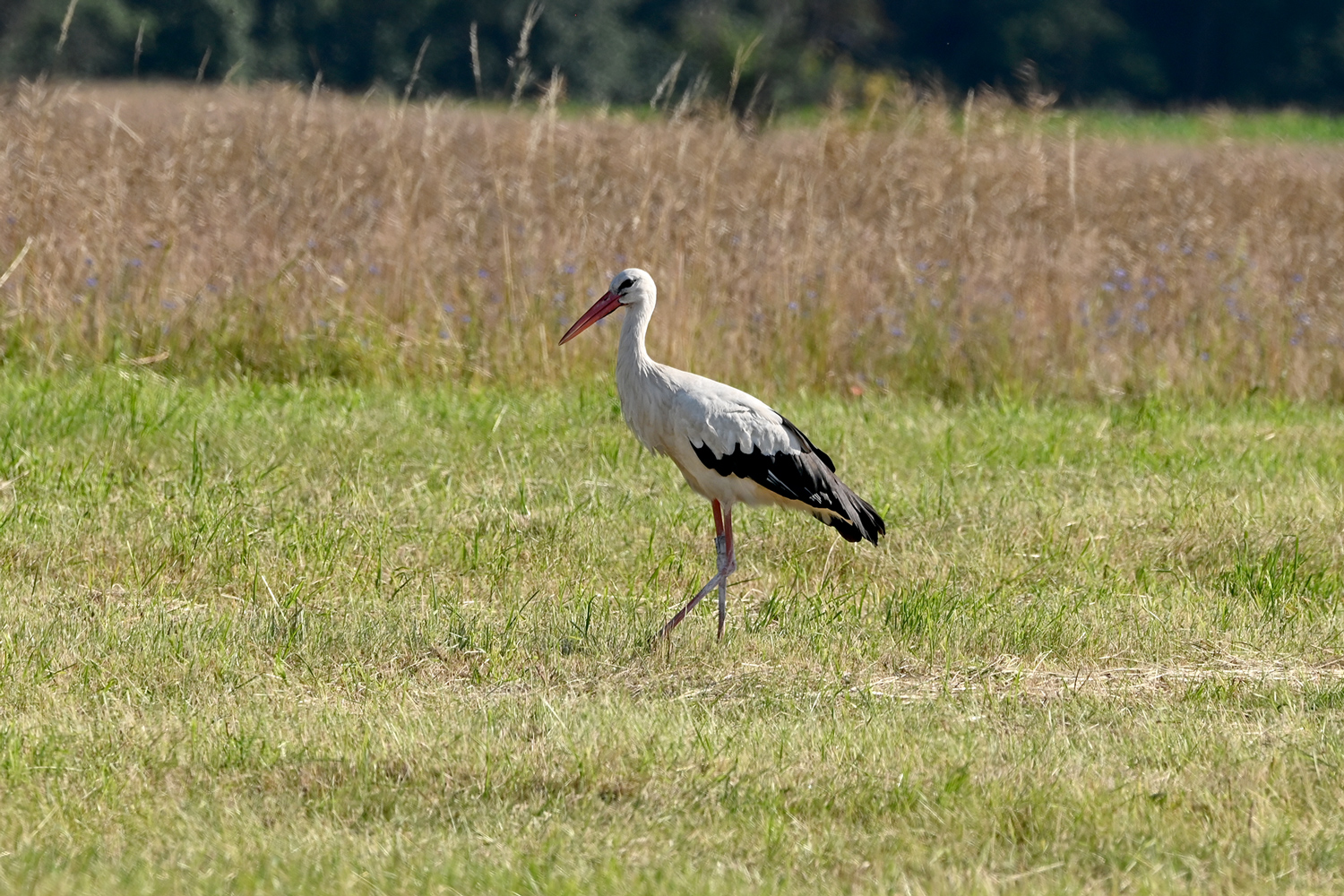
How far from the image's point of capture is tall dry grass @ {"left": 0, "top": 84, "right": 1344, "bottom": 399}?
8.16m

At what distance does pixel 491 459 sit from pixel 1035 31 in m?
38.6

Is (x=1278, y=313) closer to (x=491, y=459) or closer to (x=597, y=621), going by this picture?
(x=491, y=459)

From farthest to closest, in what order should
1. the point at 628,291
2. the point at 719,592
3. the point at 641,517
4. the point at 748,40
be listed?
the point at 748,40 < the point at 641,517 < the point at 628,291 < the point at 719,592

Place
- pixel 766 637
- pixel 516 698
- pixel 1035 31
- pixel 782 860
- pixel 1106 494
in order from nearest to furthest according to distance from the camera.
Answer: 1. pixel 782 860
2. pixel 516 698
3. pixel 766 637
4. pixel 1106 494
5. pixel 1035 31

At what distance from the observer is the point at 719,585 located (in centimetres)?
493

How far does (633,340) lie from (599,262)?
11.5ft

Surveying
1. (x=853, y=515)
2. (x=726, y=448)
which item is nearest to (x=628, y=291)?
(x=726, y=448)

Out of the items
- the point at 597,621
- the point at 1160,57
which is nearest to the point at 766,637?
the point at 597,621

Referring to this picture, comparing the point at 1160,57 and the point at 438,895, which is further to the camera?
the point at 1160,57

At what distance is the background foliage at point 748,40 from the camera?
32969 mm

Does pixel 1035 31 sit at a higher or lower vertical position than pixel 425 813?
higher

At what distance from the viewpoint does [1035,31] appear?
42.4 meters

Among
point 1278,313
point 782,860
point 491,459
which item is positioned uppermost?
point 1278,313

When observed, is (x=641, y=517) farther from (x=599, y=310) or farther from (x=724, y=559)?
(x=724, y=559)
